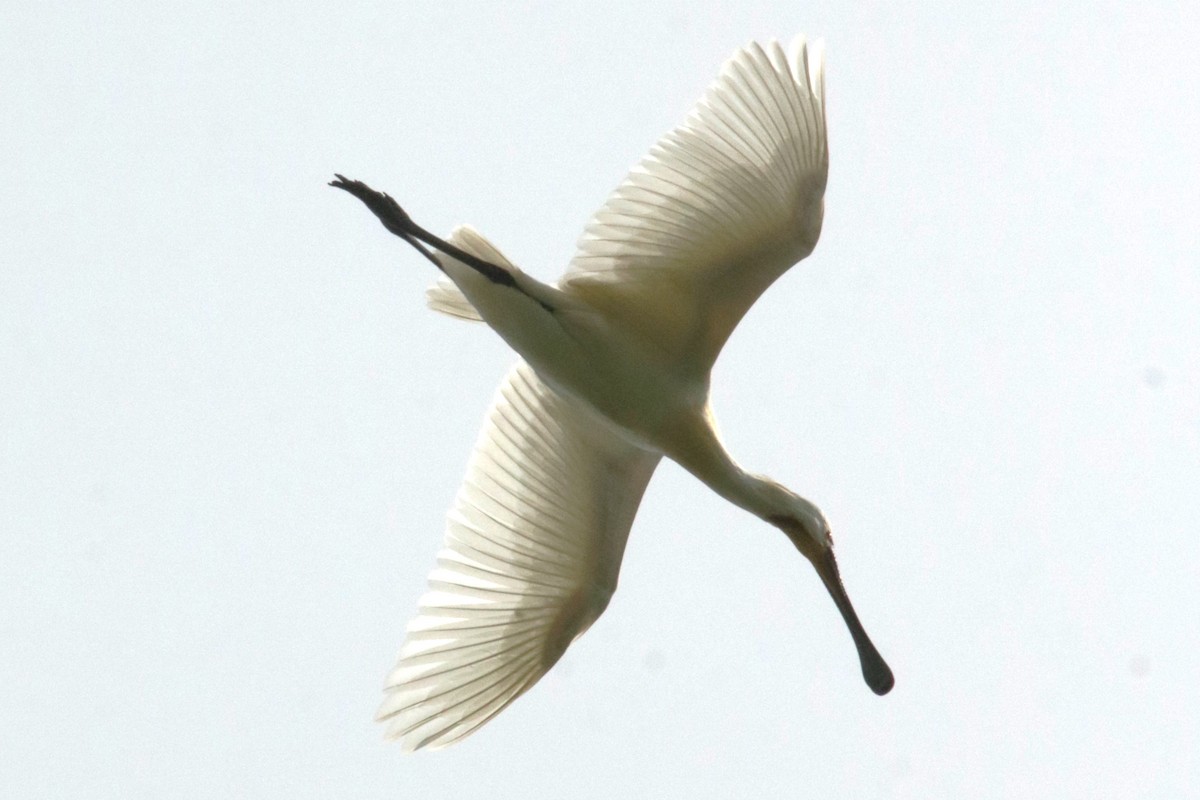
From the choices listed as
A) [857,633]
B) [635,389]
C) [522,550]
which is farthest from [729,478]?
[522,550]

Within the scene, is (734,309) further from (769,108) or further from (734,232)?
(769,108)

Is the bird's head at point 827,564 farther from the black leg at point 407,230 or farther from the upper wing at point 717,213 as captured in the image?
the black leg at point 407,230

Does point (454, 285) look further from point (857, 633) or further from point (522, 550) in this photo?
point (857, 633)

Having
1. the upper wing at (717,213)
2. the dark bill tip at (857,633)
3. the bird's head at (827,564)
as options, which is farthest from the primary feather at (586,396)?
the dark bill tip at (857,633)

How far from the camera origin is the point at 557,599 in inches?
466

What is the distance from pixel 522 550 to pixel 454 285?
5.48ft

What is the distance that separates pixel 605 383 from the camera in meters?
11.3

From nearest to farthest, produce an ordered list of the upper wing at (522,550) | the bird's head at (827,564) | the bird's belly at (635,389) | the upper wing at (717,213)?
the upper wing at (717,213), the bird's head at (827,564), the bird's belly at (635,389), the upper wing at (522,550)

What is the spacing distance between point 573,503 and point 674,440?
3.39ft

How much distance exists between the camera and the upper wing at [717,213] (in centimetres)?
1036

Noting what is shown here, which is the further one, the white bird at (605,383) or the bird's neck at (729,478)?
the bird's neck at (729,478)

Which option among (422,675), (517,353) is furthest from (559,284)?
(422,675)

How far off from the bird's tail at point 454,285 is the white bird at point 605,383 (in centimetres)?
1

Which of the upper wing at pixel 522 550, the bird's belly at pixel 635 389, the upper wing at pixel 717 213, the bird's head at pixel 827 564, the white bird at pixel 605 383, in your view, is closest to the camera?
the upper wing at pixel 717 213
